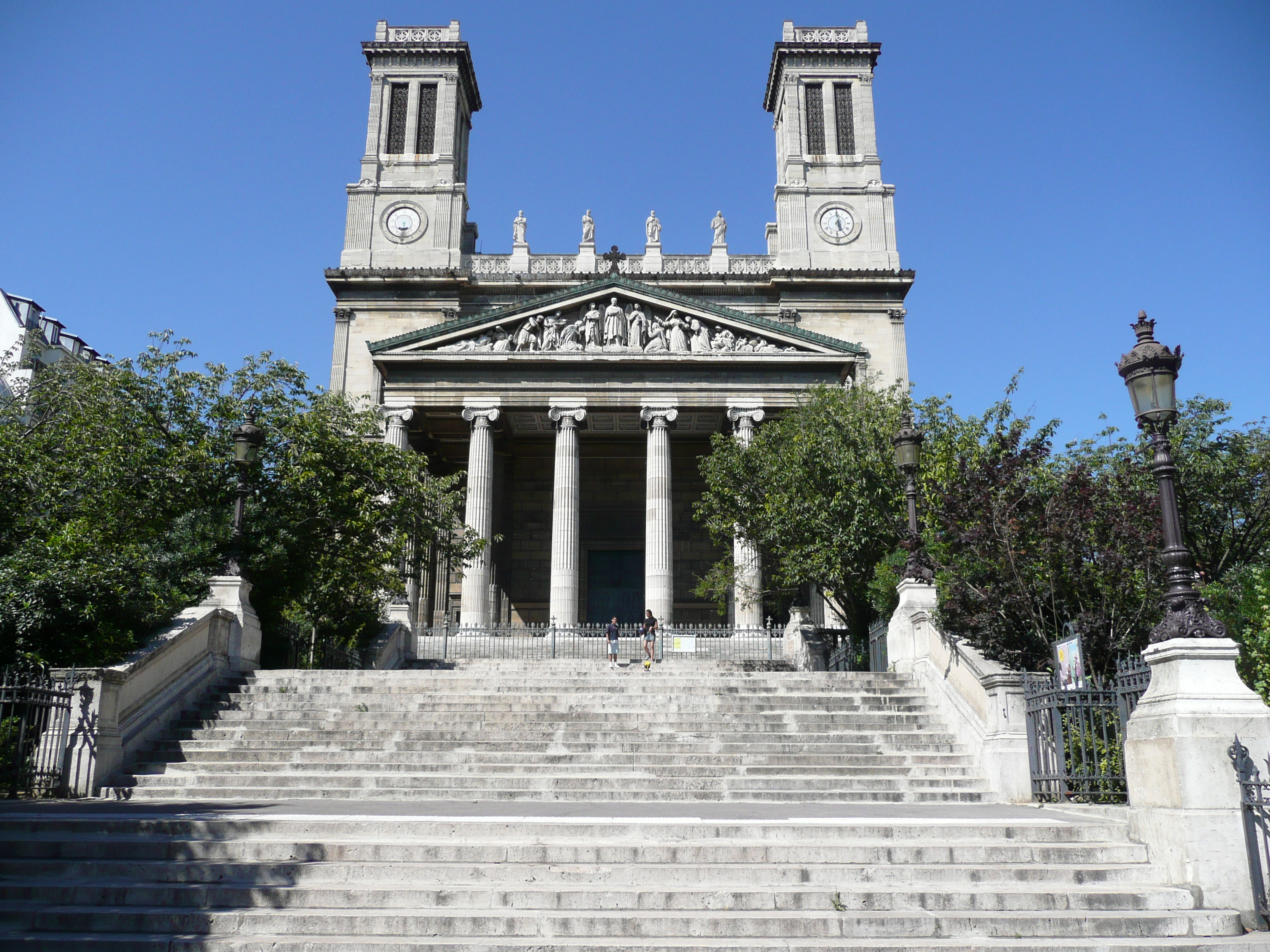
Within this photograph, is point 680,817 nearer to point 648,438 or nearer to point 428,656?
point 428,656

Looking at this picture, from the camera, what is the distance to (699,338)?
112ft

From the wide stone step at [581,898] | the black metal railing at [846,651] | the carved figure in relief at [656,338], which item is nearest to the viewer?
the wide stone step at [581,898]

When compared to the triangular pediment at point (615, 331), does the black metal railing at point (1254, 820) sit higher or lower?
lower

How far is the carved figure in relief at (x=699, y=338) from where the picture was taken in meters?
33.9

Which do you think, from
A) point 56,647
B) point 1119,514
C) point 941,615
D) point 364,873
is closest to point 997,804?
point 941,615

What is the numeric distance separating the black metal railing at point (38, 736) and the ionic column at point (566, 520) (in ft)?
64.0

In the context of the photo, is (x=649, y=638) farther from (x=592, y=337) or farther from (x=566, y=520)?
(x=592, y=337)

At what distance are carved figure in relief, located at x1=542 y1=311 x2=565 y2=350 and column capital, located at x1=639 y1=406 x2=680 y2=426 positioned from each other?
371cm

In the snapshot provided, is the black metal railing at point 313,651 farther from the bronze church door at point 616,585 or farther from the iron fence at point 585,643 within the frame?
the bronze church door at point 616,585

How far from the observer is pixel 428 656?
28.0 meters

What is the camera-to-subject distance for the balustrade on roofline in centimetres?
4284

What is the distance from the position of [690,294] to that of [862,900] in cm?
3674

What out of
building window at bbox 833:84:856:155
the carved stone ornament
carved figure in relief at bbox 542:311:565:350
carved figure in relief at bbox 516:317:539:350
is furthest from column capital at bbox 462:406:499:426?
the carved stone ornament

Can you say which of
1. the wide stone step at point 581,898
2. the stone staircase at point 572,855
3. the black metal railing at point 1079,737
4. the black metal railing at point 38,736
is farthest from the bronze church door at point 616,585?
the wide stone step at point 581,898
